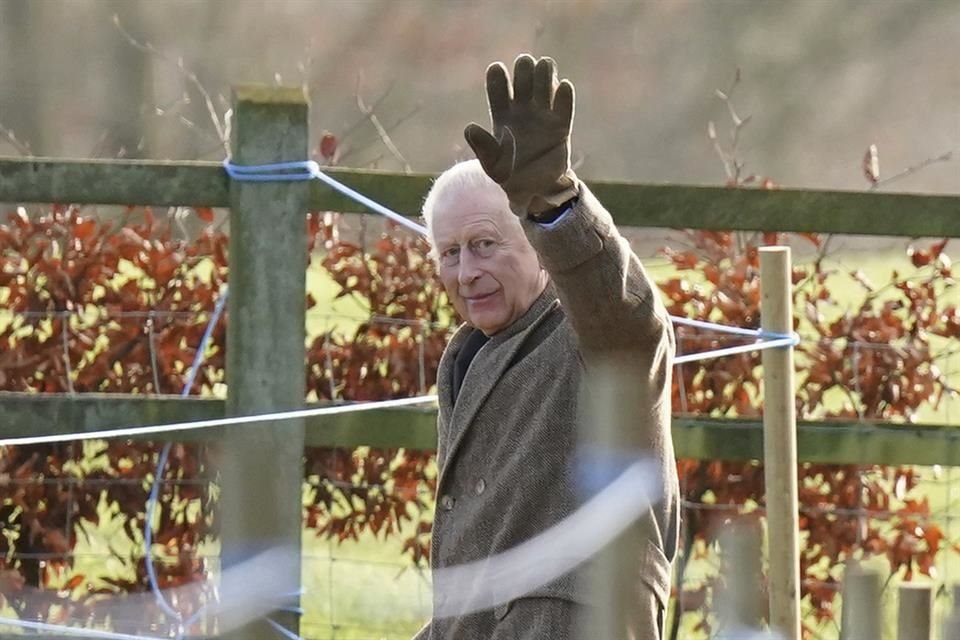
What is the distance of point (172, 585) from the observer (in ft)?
13.2

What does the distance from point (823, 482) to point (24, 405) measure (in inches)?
73.7

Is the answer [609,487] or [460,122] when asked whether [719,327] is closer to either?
[609,487]

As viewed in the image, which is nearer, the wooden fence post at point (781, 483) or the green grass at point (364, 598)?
the wooden fence post at point (781, 483)

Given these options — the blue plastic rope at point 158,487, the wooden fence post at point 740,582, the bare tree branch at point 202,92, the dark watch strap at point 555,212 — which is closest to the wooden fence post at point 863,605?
the wooden fence post at point 740,582

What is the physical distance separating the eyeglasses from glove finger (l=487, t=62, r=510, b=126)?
2.05ft

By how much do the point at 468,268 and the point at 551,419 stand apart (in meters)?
0.33

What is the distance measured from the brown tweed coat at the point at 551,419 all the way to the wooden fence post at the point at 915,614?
13.5 inches

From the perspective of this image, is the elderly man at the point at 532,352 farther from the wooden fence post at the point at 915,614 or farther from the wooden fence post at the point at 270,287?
the wooden fence post at the point at 270,287

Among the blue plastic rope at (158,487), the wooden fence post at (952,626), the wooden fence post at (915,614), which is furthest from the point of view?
the blue plastic rope at (158,487)

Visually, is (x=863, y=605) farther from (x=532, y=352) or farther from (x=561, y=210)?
(x=532, y=352)

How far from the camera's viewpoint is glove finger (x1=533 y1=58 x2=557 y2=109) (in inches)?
82.7

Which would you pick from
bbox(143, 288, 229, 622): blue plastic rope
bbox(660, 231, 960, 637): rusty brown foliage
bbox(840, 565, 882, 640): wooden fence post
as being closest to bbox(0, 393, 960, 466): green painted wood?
bbox(143, 288, 229, 622): blue plastic rope

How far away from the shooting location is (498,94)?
212 centimetres

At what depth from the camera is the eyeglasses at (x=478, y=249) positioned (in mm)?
2748
